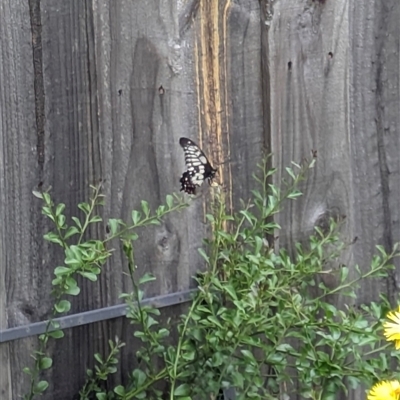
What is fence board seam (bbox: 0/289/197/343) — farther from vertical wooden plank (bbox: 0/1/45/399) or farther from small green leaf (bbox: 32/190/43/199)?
small green leaf (bbox: 32/190/43/199)

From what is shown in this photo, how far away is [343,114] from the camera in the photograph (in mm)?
2137

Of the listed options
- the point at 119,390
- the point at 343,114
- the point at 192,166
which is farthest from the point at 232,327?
the point at 343,114

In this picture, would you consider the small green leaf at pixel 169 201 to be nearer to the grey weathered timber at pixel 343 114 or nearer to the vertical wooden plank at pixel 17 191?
the vertical wooden plank at pixel 17 191

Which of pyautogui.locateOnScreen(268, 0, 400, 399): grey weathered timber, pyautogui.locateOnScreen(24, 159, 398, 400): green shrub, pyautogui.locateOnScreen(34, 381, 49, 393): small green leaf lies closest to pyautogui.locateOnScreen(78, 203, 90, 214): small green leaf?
pyautogui.locateOnScreen(24, 159, 398, 400): green shrub

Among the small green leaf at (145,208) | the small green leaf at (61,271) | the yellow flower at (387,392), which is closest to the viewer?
the yellow flower at (387,392)

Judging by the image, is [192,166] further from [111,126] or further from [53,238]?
[53,238]

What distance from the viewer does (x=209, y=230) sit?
1978mm

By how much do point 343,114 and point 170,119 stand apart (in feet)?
1.59

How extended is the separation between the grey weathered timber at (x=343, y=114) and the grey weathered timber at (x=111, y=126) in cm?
9

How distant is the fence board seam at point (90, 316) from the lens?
5.63 feet

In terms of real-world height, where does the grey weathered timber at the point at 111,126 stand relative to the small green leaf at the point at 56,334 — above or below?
above

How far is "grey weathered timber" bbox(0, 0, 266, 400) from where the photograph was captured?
1699 millimetres

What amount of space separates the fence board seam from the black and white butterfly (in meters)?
0.24

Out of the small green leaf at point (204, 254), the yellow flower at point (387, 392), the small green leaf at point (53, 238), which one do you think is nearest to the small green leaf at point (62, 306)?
the small green leaf at point (53, 238)
